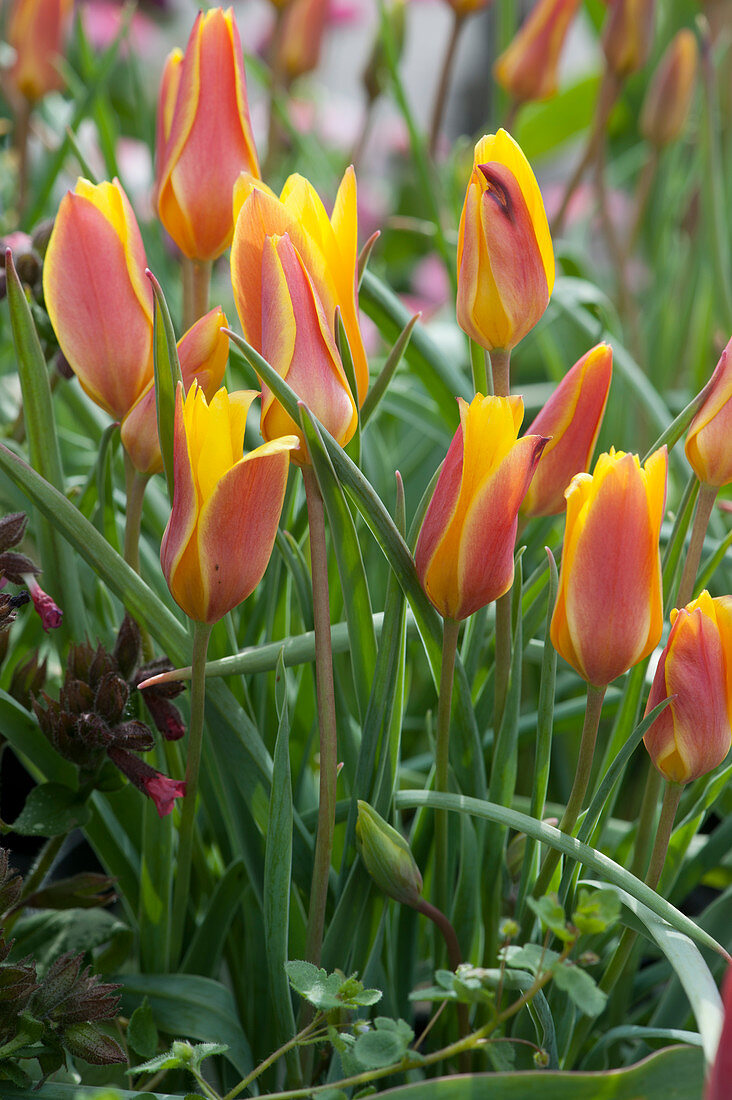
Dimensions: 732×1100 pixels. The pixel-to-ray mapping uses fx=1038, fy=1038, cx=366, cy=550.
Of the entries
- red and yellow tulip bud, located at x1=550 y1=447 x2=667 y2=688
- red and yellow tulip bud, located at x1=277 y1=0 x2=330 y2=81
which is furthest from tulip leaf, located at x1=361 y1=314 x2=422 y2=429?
red and yellow tulip bud, located at x1=277 y1=0 x2=330 y2=81

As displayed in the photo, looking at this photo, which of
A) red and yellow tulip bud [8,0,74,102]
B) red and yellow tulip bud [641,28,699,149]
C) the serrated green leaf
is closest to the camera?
the serrated green leaf

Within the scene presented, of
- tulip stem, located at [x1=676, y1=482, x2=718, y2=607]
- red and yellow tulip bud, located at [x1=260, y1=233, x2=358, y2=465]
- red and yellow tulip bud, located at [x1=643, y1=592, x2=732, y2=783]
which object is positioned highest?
red and yellow tulip bud, located at [x1=260, y1=233, x2=358, y2=465]

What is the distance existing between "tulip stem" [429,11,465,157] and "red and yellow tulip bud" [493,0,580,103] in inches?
2.1

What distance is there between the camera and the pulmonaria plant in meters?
0.37

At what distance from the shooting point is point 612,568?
1.02ft

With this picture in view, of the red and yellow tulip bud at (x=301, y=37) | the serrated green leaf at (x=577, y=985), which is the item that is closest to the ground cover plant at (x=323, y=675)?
the serrated green leaf at (x=577, y=985)

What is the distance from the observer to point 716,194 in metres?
0.74

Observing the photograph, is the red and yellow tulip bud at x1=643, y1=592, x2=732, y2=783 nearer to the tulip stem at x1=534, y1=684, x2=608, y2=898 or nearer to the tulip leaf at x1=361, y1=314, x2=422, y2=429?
the tulip stem at x1=534, y1=684, x2=608, y2=898

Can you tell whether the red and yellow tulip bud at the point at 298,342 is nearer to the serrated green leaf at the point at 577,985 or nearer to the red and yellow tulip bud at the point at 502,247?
the red and yellow tulip bud at the point at 502,247

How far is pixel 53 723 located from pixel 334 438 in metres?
0.16

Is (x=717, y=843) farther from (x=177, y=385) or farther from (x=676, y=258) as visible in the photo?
(x=676, y=258)

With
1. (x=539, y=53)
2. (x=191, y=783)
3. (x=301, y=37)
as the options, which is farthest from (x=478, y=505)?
(x=301, y=37)

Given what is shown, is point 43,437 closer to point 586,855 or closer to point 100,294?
point 100,294

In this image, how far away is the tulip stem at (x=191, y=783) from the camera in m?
0.34
